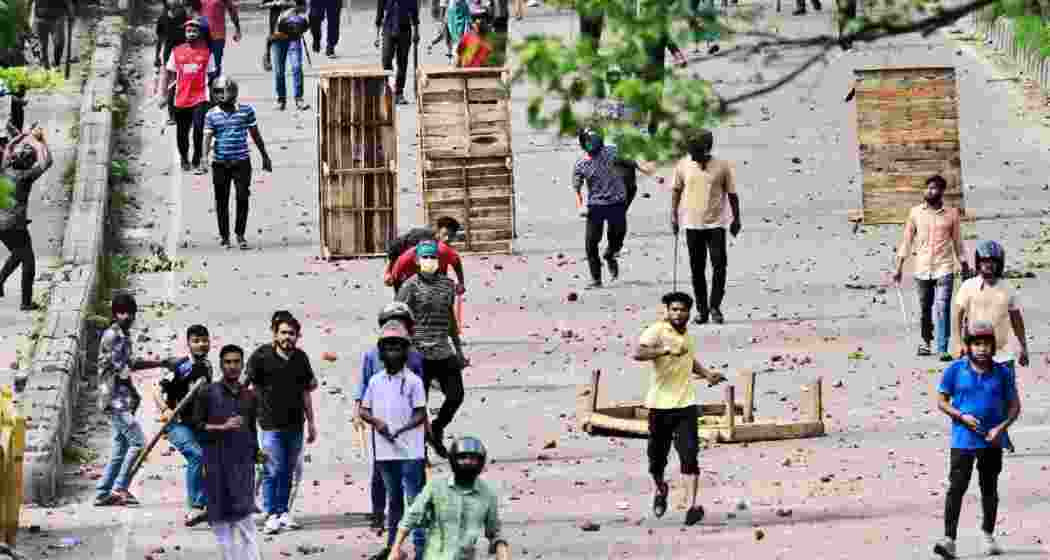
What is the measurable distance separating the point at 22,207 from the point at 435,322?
7.36m

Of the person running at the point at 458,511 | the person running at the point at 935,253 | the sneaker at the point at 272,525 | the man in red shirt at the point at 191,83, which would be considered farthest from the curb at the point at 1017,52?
the person running at the point at 458,511

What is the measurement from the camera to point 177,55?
105ft

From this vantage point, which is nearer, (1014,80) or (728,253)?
(728,253)

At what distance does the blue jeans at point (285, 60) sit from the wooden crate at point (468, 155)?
6.48m

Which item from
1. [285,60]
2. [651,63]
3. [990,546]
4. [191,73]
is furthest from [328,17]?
[651,63]

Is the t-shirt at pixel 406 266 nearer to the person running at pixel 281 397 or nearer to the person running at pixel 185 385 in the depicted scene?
the person running at pixel 281 397

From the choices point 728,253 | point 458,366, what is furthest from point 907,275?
point 458,366

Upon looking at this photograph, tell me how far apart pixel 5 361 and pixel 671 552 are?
8.61 meters

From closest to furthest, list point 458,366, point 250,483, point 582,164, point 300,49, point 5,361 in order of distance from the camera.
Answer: point 250,483 → point 458,366 → point 5,361 → point 582,164 → point 300,49

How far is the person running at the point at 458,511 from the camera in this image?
1388cm

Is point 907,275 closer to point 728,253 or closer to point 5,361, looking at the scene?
point 728,253

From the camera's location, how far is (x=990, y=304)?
65.1 feet

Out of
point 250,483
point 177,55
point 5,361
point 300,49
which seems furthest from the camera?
point 300,49

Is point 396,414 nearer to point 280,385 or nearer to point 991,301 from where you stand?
point 280,385
